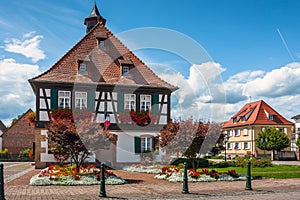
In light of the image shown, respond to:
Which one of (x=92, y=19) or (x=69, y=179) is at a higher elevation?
(x=92, y=19)

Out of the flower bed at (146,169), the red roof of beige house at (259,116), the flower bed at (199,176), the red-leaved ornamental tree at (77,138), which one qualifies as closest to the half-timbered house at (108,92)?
the flower bed at (146,169)

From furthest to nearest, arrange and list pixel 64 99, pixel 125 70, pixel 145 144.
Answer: pixel 125 70 < pixel 145 144 < pixel 64 99

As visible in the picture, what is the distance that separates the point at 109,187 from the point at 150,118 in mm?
13277

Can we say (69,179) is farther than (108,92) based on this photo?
No

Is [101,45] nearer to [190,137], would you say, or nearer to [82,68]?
[82,68]

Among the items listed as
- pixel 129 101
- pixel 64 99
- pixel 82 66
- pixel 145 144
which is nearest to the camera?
pixel 64 99

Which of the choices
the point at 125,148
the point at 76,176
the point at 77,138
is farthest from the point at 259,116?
the point at 76,176

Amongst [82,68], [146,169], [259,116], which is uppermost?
[82,68]

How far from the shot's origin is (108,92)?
1073 inches

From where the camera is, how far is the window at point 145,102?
2814 centimetres

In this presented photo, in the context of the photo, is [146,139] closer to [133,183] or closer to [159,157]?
[159,157]

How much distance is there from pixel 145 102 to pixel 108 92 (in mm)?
2920

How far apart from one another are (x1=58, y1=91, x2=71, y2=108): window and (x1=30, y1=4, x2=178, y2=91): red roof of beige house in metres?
0.88

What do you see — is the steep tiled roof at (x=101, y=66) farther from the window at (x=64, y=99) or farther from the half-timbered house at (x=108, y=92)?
the window at (x=64, y=99)
